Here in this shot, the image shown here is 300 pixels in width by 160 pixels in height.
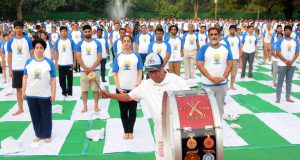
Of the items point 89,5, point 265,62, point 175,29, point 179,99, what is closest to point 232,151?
point 179,99

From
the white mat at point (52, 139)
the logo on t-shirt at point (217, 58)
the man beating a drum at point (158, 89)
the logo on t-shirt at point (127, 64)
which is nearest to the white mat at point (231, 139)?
the logo on t-shirt at point (217, 58)

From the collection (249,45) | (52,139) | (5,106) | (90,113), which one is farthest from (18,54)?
(249,45)

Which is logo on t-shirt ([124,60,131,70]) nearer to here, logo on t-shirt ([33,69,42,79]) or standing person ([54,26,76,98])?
logo on t-shirt ([33,69,42,79])

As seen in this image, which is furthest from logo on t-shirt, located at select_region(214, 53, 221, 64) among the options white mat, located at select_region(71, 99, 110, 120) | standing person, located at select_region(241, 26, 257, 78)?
standing person, located at select_region(241, 26, 257, 78)

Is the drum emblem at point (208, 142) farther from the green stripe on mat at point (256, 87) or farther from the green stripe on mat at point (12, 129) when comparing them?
the green stripe on mat at point (256, 87)

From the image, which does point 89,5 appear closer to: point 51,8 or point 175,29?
point 51,8

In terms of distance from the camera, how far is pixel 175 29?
10961 mm

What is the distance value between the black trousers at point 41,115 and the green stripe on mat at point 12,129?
70 centimetres

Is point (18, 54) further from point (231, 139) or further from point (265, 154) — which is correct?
point (265, 154)

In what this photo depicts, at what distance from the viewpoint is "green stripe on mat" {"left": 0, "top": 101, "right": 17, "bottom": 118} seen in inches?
356

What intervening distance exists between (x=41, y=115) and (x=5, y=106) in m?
3.28

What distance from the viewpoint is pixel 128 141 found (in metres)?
6.95

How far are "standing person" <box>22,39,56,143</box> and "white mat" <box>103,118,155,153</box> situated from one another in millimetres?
1247

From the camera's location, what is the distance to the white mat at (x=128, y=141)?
6.58 meters
